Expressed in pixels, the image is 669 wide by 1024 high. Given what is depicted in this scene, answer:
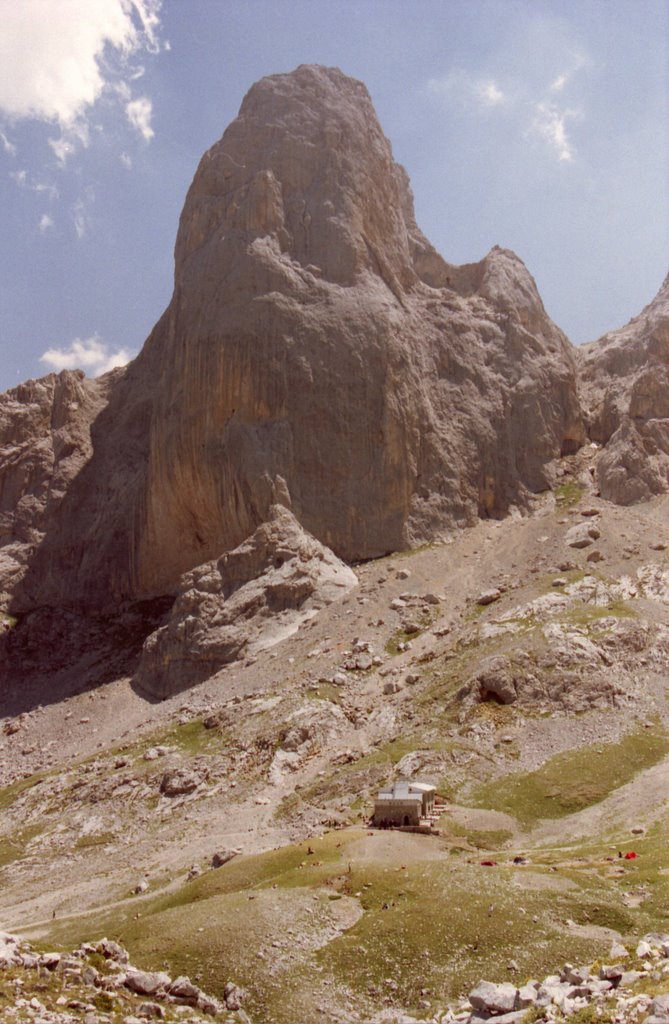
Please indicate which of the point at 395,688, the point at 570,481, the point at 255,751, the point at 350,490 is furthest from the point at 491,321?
the point at 255,751

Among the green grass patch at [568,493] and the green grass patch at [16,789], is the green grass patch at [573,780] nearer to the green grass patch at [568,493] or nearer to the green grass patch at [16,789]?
the green grass patch at [16,789]

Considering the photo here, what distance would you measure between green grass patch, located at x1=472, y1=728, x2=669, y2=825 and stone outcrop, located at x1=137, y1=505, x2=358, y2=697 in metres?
34.1

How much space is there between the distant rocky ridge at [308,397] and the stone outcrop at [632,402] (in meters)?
0.29

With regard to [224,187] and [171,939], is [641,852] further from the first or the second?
[224,187]

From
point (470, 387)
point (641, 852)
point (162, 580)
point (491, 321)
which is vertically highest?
point (491, 321)

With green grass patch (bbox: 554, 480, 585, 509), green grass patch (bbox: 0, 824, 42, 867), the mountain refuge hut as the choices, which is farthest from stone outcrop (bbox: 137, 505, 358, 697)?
the mountain refuge hut

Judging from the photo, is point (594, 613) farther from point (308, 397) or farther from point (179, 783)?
point (308, 397)

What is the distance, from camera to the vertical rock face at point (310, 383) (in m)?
112

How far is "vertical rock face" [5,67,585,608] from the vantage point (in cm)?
11206

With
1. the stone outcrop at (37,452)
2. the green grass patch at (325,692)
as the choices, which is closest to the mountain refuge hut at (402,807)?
the green grass patch at (325,692)

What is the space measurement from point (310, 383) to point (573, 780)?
59.9 meters

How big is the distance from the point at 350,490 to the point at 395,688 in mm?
34777

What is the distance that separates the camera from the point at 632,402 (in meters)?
124

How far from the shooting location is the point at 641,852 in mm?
50594
